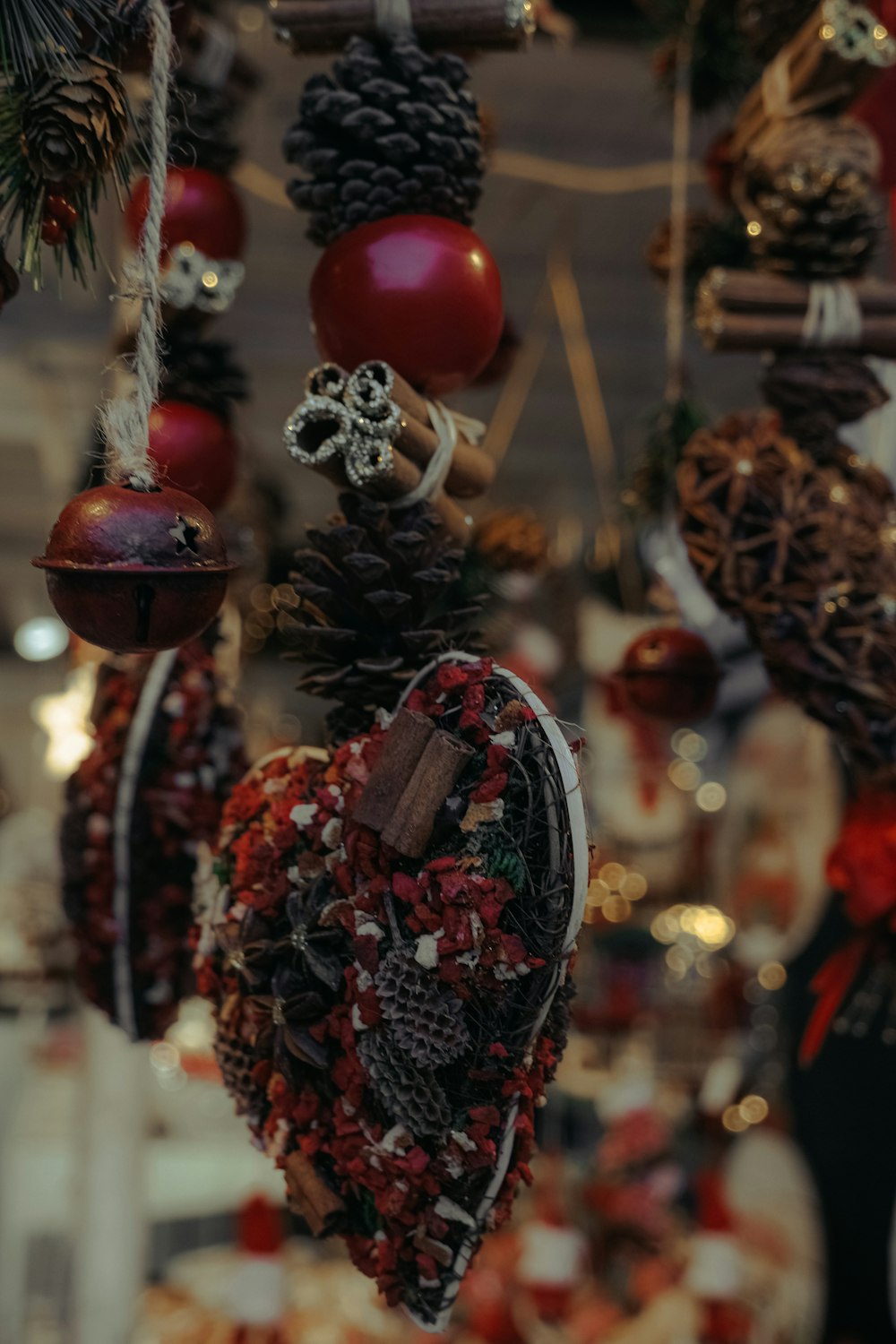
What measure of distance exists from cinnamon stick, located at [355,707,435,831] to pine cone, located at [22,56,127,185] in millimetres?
339

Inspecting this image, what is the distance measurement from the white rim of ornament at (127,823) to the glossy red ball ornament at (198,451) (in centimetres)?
15

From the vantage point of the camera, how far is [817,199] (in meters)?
1.00

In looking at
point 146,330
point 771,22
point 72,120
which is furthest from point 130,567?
point 771,22

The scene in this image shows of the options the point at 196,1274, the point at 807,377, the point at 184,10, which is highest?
the point at 184,10

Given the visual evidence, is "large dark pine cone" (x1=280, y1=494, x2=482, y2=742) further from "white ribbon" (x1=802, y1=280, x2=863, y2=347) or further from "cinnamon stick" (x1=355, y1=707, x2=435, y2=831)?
"white ribbon" (x1=802, y1=280, x2=863, y2=347)

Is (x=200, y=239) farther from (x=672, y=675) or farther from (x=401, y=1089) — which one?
(x=401, y=1089)

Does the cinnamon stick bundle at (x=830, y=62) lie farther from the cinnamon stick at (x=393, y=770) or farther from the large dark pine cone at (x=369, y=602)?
the cinnamon stick at (x=393, y=770)

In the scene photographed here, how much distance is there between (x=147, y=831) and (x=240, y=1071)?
231 millimetres

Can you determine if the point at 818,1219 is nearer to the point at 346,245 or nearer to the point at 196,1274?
the point at 196,1274

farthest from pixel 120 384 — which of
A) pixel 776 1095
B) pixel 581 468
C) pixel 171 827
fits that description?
pixel 581 468

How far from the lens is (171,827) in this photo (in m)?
0.94

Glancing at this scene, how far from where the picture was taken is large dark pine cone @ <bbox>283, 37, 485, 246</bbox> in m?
0.80

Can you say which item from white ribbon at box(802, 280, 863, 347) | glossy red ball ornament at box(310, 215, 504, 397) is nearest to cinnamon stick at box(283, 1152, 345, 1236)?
glossy red ball ornament at box(310, 215, 504, 397)

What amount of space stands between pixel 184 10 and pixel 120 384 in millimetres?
573
